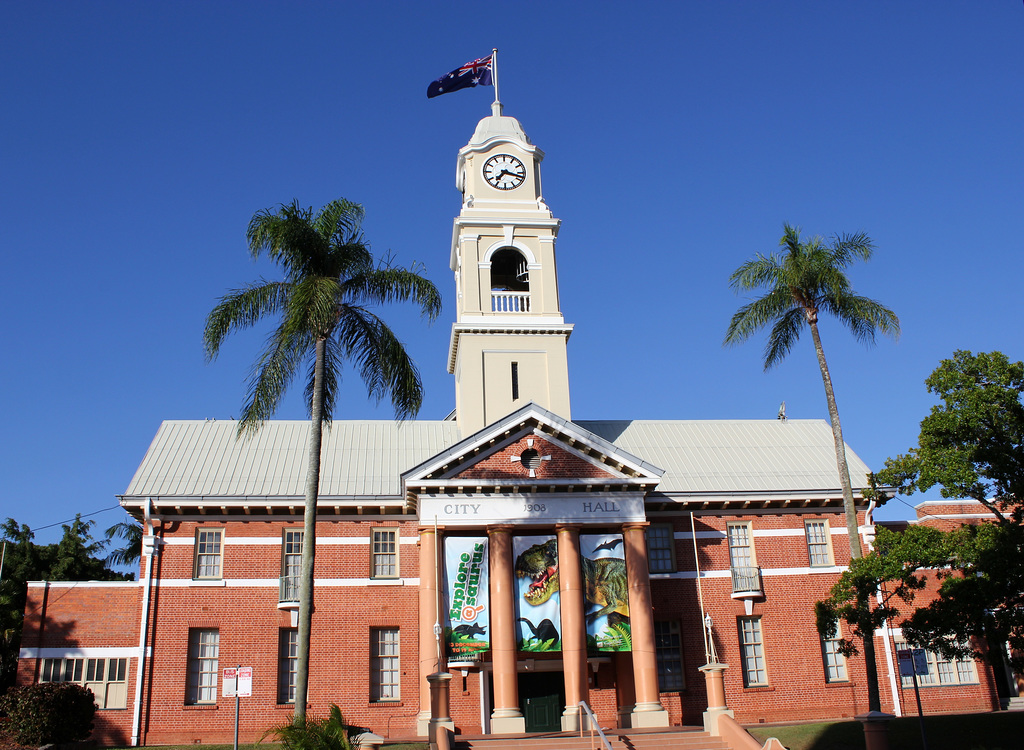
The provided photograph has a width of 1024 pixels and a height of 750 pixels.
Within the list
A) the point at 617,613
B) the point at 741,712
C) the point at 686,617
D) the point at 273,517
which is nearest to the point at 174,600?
the point at 273,517

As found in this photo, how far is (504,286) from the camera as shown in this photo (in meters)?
40.1

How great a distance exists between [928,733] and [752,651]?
741cm

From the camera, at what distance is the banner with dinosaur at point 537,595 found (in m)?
29.5

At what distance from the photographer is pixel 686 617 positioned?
33.1 metres

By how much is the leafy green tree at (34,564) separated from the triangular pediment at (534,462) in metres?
17.1

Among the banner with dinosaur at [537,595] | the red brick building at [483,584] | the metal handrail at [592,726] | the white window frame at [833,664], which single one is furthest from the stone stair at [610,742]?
the white window frame at [833,664]

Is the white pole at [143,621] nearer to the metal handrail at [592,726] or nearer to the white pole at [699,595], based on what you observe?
the metal handrail at [592,726]

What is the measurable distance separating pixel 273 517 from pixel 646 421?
16.4m

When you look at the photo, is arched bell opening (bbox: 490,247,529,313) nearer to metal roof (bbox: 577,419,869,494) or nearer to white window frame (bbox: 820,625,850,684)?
metal roof (bbox: 577,419,869,494)

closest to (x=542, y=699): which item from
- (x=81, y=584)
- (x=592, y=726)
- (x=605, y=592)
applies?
(x=605, y=592)

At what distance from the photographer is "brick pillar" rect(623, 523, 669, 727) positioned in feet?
94.5

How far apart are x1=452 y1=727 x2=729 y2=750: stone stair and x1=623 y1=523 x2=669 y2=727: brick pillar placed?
2149 millimetres

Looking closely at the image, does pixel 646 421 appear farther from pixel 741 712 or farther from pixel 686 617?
pixel 741 712

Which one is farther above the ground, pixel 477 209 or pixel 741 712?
pixel 477 209
